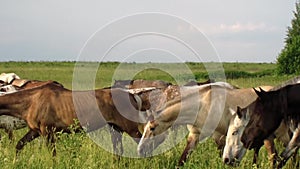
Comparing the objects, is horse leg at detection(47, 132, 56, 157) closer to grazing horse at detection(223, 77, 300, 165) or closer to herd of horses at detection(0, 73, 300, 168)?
herd of horses at detection(0, 73, 300, 168)

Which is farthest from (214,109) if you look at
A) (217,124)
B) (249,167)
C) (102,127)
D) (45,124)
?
(45,124)

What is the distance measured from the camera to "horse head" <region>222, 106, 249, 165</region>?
6844mm

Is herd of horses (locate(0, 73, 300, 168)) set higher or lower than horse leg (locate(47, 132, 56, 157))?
higher

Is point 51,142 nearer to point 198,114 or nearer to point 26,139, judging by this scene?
point 26,139

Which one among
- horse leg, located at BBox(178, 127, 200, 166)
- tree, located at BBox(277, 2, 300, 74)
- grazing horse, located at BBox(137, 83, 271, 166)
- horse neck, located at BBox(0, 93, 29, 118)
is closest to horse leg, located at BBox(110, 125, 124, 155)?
grazing horse, located at BBox(137, 83, 271, 166)

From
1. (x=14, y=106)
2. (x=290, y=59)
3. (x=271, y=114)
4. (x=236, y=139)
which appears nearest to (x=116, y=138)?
(x=14, y=106)

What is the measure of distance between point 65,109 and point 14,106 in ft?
2.89

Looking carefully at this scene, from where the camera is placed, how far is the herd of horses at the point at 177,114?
23.1 feet

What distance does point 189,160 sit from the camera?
7309mm

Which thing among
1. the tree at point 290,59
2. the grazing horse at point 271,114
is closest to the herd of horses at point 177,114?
the grazing horse at point 271,114

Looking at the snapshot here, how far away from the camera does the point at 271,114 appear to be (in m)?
7.04

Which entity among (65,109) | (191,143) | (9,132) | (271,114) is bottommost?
(9,132)

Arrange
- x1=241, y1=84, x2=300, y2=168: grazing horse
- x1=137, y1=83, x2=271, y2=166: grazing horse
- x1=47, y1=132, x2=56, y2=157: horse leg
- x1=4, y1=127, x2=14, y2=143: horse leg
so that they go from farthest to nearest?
x1=4, y1=127, x2=14, y2=143: horse leg, x1=137, y1=83, x2=271, y2=166: grazing horse, x1=47, y1=132, x2=56, y2=157: horse leg, x1=241, y1=84, x2=300, y2=168: grazing horse

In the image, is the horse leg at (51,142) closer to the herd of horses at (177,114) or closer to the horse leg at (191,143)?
the herd of horses at (177,114)
